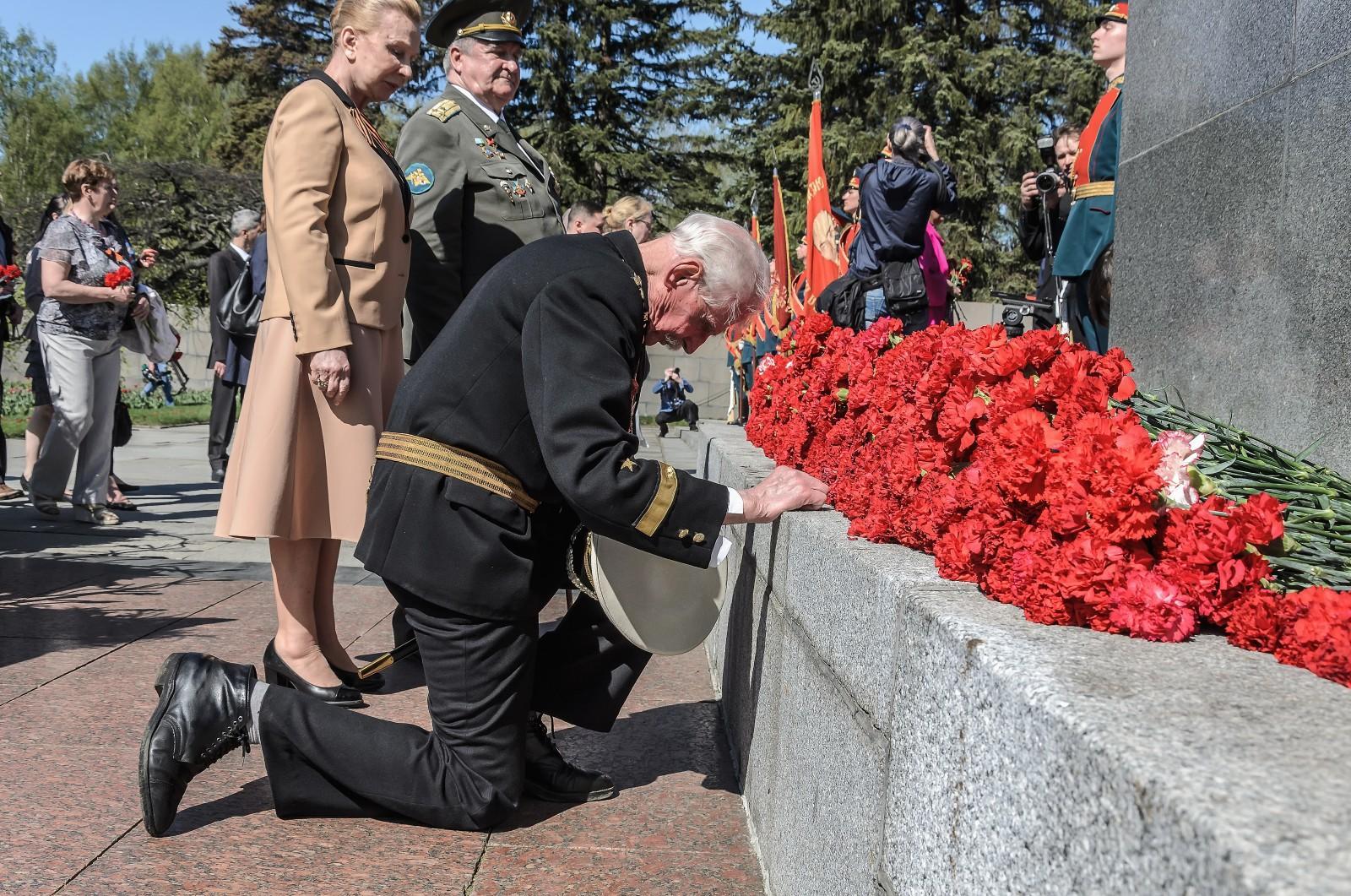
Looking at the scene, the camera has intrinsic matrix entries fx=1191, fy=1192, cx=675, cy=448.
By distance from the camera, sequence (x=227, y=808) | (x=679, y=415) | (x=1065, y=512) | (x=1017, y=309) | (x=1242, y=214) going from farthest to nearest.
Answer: (x=679, y=415) → (x=1017, y=309) → (x=1242, y=214) → (x=227, y=808) → (x=1065, y=512)

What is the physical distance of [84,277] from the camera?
6.85 meters

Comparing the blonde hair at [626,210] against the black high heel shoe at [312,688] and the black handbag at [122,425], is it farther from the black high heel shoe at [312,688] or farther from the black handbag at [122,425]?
the black handbag at [122,425]

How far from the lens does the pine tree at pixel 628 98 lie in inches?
1214

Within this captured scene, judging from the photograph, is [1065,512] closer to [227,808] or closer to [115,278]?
[227,808]

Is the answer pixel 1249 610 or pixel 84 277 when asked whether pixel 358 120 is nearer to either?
pixel 1249 610

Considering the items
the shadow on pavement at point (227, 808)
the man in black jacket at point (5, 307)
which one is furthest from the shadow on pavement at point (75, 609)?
the man in black jacket at point (5, 307)

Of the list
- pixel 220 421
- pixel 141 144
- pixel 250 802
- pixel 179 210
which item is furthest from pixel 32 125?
pixel 250 802

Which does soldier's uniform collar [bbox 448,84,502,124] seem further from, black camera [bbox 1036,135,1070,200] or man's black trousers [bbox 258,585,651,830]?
black camera [bbox 1036,135,1070,200]

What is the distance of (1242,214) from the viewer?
137 inches

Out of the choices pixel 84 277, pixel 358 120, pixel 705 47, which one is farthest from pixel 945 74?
pixel 358 120

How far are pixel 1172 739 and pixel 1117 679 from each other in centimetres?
22

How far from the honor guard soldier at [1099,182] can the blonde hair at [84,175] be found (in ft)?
17.3

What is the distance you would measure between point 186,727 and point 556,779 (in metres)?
0.92

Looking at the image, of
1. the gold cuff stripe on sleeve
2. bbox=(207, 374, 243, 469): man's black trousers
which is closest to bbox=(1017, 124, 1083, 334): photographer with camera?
the gold cuff stripe on sleeve
